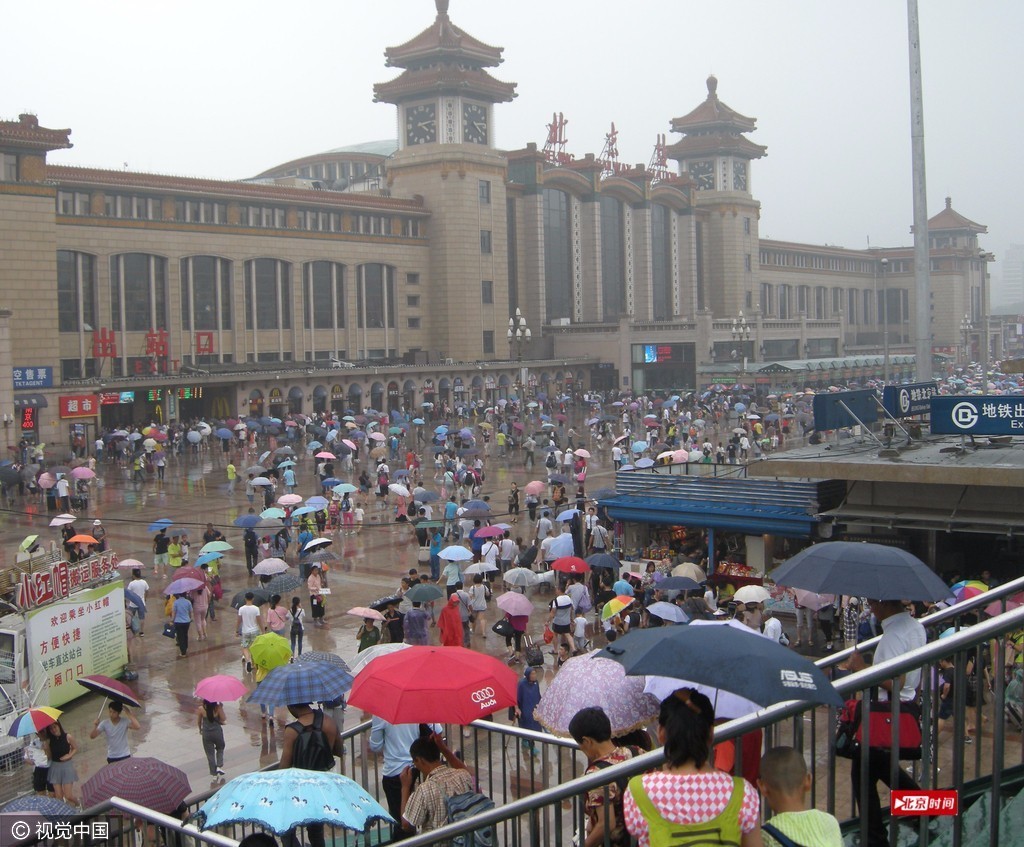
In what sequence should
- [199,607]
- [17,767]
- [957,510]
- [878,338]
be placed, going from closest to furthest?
[17,767] → [957,510] → [199,607] → [878,338]

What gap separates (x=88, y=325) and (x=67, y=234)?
4.37 m

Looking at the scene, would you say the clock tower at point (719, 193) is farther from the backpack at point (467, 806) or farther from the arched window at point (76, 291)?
the backpack at point (467, 806)

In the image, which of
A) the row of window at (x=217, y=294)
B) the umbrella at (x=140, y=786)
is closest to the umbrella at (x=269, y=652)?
the umbrella at (x=140, y=786)

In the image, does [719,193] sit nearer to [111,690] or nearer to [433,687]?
[111,690]

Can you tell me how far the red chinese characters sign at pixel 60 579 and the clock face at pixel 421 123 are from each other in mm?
59987

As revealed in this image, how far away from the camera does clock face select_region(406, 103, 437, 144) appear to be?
240 feet

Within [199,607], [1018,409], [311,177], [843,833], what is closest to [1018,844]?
[843,833]

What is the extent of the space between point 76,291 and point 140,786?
1998 inches

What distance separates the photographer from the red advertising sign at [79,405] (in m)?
46.1

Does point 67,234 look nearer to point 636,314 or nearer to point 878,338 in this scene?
point 636,314

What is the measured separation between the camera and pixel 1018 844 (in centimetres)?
511

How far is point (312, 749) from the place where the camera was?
792 cm

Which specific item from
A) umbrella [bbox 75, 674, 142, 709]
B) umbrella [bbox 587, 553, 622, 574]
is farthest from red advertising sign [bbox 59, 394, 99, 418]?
umbrella [bbox 75, 674, 142, 709]

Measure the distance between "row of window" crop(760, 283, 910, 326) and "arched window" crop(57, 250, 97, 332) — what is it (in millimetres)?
69289
